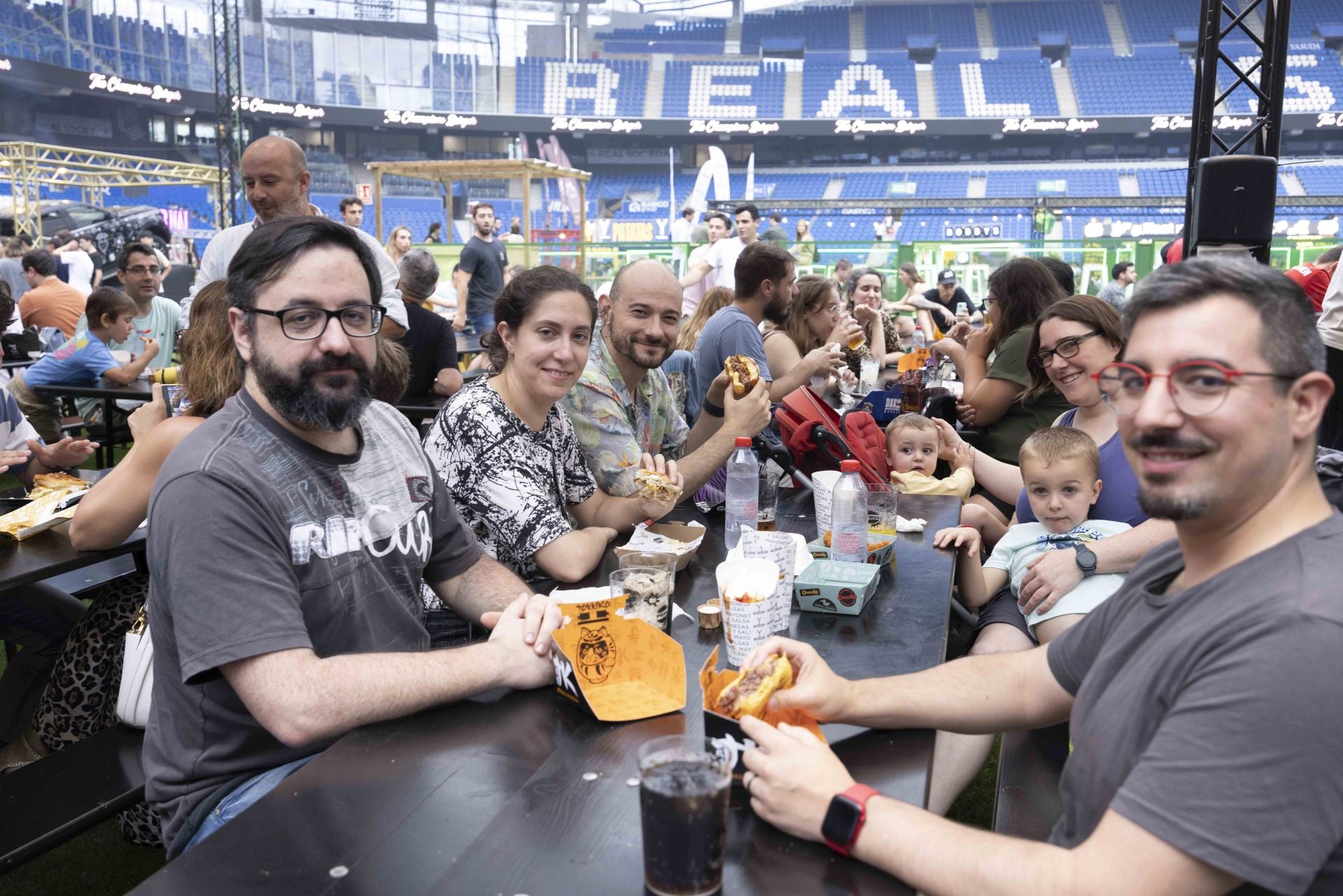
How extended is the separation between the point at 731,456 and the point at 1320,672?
197cm

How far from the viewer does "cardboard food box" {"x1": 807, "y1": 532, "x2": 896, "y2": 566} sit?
2.48 m

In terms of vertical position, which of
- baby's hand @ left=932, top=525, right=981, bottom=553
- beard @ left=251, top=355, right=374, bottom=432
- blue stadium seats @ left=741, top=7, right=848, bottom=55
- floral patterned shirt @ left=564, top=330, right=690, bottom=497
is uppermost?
blue stadium seats @ left=741, top=7, right=848, bottom=55

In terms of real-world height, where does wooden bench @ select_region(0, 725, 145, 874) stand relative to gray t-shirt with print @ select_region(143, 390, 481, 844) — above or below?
below

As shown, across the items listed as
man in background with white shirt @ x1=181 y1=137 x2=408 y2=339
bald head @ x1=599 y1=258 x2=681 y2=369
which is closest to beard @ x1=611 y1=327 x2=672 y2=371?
bald head @ x1=599 y1=258 x2=681 y2=369

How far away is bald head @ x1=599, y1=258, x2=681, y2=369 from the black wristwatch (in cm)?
145

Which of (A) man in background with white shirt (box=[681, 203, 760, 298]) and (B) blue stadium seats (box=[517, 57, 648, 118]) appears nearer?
(A) man in background with white shirt (box=[681, 203, 760, 298])

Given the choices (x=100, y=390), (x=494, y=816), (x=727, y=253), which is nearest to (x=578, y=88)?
(x=727, y=253)

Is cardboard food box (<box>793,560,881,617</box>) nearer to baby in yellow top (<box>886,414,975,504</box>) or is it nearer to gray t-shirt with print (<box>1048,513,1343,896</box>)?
gray t-shirt with print (<box>1048,513,1343,896</box>)

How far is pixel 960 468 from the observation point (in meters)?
3.82

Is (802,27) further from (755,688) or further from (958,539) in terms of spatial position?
(755,688)

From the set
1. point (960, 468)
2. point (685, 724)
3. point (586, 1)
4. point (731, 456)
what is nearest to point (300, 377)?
point (685, 724)

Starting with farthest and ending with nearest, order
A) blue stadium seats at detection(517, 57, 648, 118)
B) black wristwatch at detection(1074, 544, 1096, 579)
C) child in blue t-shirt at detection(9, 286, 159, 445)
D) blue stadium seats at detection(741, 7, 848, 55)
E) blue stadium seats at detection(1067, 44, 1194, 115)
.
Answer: blue stadium seats at detection(741, 7, 848, 55) < blue stadium seats at detection(517, 57, 648, 118) < blue stadium seats at detection(1067, 44, 1194, 115) < child in blue t-shirt at detection(9, 286, 159, 445) < black wristwatch at detection(1074, 544, 1096, 579)

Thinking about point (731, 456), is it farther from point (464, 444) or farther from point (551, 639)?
point (551, 639)

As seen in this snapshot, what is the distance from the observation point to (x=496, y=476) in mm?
2482
